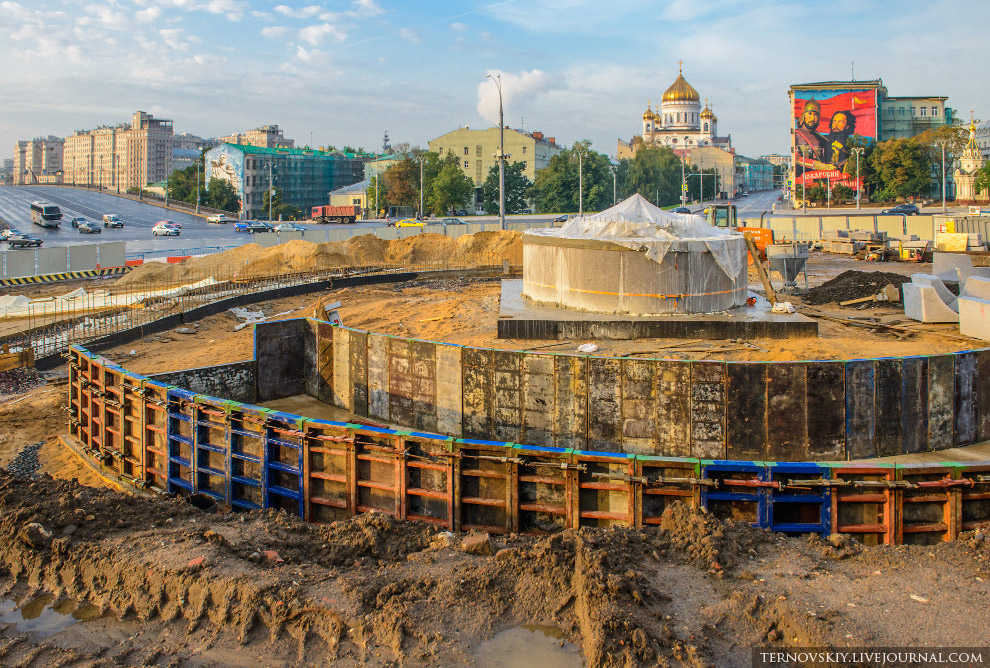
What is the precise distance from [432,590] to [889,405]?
9021mm

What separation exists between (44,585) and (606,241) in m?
14.8

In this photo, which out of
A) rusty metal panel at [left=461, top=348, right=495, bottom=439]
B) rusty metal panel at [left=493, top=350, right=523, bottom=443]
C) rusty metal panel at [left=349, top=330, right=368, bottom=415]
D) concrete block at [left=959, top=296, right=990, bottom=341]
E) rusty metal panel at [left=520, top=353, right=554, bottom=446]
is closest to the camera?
rusty metal panel at [left=520, top=353, right=554, bottom=446]

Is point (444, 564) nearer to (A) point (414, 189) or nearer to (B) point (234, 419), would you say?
(B) point (234, 419)

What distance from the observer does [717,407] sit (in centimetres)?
1338

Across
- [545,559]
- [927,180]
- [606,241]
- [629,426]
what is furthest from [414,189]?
[545,559]

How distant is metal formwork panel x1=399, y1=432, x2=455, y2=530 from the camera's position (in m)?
10.4

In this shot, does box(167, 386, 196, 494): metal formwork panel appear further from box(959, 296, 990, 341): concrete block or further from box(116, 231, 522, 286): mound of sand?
box(116, 231, 522, 286): mound of sand

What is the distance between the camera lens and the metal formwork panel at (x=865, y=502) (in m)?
9.66

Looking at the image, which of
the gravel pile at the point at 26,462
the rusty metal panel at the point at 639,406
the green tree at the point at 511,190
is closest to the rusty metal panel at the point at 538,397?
the rusty metal panel at the point at 639,406

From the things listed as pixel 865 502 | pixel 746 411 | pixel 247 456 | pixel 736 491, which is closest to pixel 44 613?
pixel 247 456

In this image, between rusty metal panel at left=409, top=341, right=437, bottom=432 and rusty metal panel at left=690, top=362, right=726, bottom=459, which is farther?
rusty metal panel at left=409, top=341, right=437, bottom=432

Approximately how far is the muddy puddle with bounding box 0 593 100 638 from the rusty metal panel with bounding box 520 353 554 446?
7832 millimetres

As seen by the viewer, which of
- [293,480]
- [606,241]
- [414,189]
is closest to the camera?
[293,480]

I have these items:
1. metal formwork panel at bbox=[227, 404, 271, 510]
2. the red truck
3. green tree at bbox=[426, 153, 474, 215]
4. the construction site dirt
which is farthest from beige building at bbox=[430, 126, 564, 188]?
the construction site dirt
